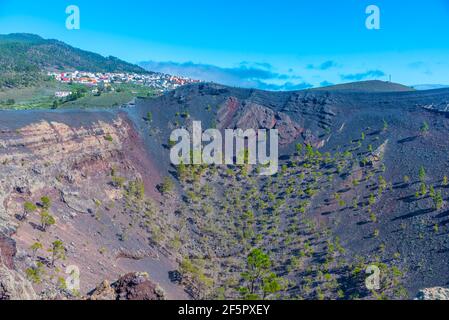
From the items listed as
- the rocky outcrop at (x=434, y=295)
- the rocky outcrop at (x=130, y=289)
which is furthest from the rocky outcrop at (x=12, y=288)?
the rocky outcrop at (x=434, y=295)

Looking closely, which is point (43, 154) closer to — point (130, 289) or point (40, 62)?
point (130, 289)

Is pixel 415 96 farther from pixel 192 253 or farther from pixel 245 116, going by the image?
pixel 192 253

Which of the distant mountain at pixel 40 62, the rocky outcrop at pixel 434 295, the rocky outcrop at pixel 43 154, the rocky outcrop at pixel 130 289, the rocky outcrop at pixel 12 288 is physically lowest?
the rocky outcrop at pixel 130 289

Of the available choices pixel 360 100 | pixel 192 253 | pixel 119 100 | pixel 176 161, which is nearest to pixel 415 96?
pixel 360 100

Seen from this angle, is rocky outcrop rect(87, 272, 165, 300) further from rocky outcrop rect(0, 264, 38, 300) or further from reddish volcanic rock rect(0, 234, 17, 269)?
reddish volcanic rock rect(0, 234, 17, 269)

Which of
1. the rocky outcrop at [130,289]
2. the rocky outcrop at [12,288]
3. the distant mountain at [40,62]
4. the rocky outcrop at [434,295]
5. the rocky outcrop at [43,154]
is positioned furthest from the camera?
the distant mountain at [40,62]

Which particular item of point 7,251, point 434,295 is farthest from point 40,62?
point 434,295

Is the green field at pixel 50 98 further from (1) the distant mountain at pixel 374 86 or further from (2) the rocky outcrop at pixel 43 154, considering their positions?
(1) the distant mountain at pixel 374 86
